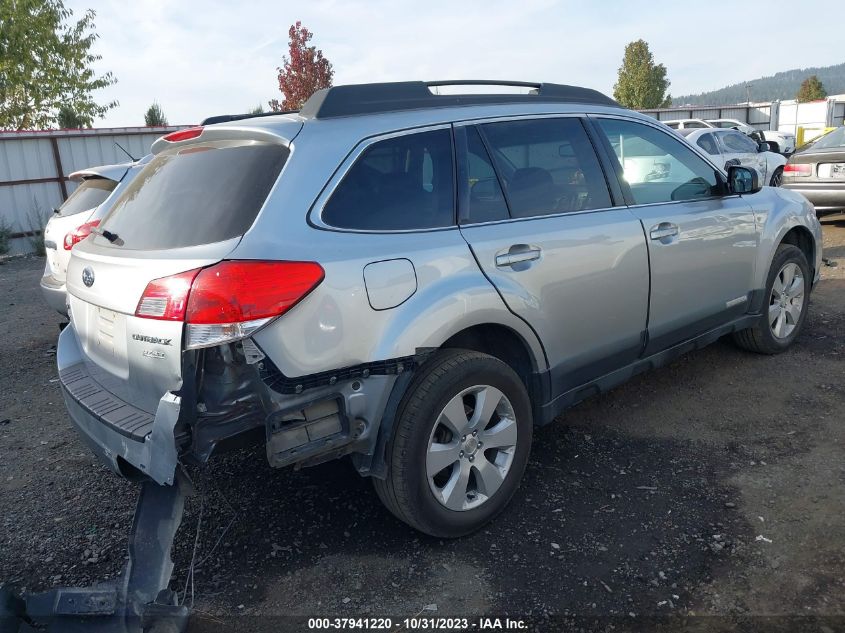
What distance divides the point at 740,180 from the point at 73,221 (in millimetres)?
5580

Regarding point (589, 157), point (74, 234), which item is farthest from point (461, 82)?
point (74, 234)

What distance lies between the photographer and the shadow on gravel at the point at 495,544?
269 centimetres

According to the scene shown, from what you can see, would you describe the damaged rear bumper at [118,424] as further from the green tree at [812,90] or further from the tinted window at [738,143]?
the green tree at [812,90]

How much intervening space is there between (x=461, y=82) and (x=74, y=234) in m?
4.29

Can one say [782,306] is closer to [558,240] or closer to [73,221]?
[558,240]

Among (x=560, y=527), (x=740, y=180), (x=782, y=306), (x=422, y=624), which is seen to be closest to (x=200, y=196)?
(x=422, y=624)

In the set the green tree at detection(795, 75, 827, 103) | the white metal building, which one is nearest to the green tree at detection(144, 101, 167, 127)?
the white metal building

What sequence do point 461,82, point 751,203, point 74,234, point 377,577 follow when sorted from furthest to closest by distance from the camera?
point 74,234, point 751,203, point 461,82, point 377,577

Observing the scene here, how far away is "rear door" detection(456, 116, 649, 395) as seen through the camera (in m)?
3.10

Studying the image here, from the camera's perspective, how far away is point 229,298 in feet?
7.70

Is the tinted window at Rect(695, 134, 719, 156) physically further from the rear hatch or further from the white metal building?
the rear hatch

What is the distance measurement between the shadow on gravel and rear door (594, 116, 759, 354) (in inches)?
33.2

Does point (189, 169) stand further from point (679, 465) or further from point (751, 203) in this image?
point (751, 203)

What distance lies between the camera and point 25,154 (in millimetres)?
13547
